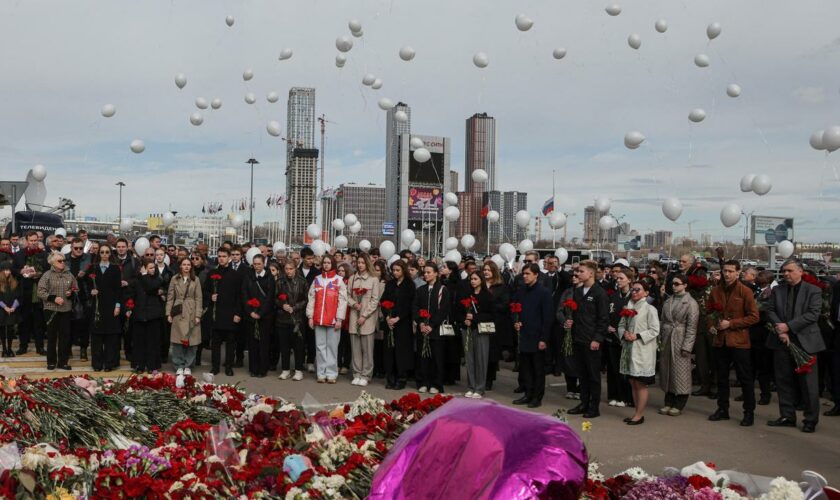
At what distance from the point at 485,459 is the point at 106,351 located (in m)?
9.99

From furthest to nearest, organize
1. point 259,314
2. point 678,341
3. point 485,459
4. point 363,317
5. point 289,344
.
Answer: point 289,344 < point 259,314 < point 363,317 < point 678,341 < point 485,459

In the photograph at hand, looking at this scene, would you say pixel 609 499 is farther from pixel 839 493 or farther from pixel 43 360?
pixel 43 360

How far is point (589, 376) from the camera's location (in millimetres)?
8859

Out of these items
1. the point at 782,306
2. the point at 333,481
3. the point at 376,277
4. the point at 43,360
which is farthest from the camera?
the point at 43,360

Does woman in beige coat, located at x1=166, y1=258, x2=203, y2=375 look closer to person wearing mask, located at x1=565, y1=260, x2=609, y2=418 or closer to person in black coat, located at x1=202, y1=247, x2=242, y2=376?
person in black coat, located at x1=202, y1=247, x2=242, y2=376

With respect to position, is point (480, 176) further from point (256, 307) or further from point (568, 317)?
point (568, 317)

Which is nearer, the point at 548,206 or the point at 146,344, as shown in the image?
the point at 146,344

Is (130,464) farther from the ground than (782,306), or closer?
closer

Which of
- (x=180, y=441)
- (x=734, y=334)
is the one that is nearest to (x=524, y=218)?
(x=734, y=334)

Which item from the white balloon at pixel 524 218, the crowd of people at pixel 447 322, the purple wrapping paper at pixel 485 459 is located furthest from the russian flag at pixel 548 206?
the purple wrapping paper at pixel 485 459

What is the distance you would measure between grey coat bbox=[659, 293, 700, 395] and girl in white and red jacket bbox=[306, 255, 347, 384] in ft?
15.3

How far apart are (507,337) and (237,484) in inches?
335

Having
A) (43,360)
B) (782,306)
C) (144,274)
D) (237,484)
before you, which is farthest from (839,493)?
(43,360)

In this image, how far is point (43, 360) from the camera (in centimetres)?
1188
